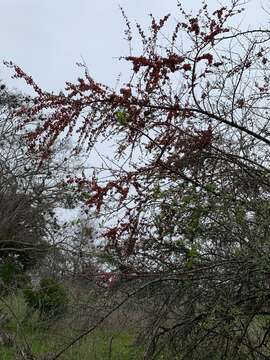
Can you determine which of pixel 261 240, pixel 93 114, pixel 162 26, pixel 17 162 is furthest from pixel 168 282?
pixel 17 162

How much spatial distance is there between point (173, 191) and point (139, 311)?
1.49 m

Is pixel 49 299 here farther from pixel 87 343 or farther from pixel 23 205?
pixel 23 205

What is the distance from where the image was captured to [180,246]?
4.54 metres

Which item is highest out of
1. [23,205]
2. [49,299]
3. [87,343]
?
[23,205]

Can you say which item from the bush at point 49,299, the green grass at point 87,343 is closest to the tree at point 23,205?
the bush at point 49,299

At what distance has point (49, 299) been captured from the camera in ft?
26.7

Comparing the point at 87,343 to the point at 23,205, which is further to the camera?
the point at 23,205

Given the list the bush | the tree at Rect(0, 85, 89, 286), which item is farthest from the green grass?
the tree at Rect(0, 85, 89, 286)

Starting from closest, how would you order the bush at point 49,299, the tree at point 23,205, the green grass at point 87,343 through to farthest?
the green grass at point 87,343
the bush at point 49,299
the tree at point 23,205

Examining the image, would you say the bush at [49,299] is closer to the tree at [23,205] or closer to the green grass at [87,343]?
the green grass at [87,343]

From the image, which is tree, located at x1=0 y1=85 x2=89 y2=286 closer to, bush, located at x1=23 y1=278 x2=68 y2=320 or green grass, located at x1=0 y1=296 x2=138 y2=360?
bush, located at x1=23 y1=278 x2=68 y2=320

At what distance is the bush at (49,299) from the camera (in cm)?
602

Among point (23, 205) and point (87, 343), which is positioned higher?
point (23, 205)

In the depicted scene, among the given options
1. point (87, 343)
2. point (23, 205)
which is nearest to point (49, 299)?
point (87, 343)
